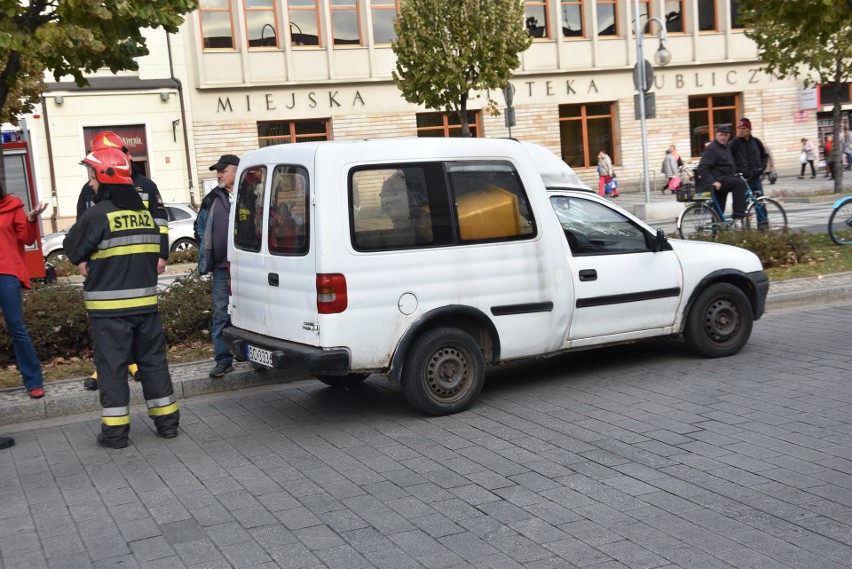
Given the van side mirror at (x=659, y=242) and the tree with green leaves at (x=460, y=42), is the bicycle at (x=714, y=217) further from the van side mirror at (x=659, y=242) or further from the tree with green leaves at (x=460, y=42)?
the tree with green leaves at (x=460, y=42)

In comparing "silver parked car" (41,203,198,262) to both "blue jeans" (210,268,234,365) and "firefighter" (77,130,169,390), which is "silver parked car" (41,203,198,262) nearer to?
"blue jeans" (210,268,234,365)

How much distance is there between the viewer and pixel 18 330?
785 cm

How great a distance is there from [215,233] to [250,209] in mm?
967

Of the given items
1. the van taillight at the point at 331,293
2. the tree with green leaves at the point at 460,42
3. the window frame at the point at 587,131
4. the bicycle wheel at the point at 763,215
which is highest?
the tree with green leaves at the point at 460,42

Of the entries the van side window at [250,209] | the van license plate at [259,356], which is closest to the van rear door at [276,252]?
the van side window at [250,209]

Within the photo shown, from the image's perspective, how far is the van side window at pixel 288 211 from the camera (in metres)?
6.83

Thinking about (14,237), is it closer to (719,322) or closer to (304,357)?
(304,357)

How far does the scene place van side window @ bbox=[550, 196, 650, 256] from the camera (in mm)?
7762

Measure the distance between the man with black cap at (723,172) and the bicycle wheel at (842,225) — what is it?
126 centimetres

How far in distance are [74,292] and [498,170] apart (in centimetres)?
459

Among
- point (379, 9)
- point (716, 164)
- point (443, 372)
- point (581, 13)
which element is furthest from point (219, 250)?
point (581, 13)

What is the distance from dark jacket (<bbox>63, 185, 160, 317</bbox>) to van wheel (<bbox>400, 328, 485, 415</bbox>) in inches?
74.4

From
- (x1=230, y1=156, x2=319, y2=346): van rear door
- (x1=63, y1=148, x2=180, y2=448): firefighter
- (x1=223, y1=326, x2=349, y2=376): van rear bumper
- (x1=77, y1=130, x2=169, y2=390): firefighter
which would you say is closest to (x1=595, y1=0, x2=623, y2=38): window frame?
(x1=77, y1=130, x2=169, y2=390): firefighter

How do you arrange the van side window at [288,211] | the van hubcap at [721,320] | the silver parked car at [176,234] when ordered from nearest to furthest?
the van side window at [288,211]
the van hubcap at [721,320]
the silver parked car at [176,234]
